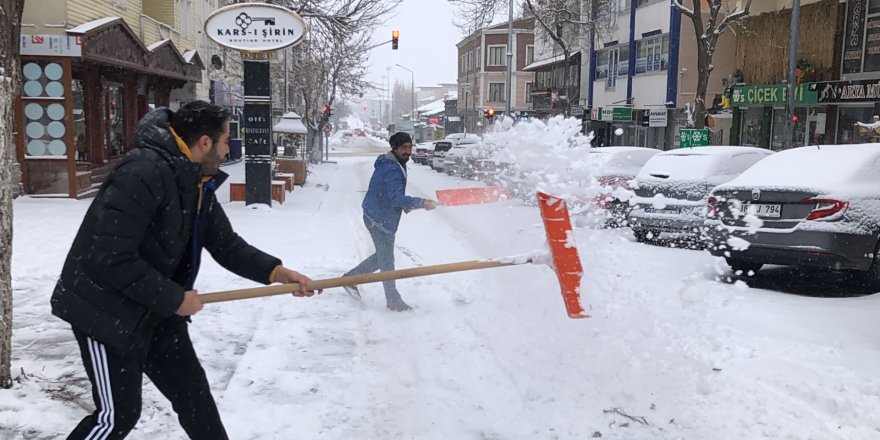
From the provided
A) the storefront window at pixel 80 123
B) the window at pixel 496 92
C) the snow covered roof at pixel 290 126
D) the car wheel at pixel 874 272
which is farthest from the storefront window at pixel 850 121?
the window at pixel 496 92

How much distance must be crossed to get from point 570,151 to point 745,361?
1.91m

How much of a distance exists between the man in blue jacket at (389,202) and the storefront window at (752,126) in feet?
67.7

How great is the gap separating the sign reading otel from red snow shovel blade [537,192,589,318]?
11.0m

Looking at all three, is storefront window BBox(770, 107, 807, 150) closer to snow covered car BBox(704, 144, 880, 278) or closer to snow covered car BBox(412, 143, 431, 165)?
snow covered car BBox(704, 144, 880, 278)

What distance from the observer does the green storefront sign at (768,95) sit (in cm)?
2123

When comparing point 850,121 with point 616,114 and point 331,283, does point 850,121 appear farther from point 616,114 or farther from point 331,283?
point 331,283

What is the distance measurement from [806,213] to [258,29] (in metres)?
10.6

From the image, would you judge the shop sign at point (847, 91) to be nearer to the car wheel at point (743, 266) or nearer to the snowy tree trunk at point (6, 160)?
the car wheel at point (743, 266)

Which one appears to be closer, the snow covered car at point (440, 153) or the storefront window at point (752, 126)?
the storefront window at point (752, 126)

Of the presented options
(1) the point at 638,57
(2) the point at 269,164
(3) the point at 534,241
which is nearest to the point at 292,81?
(1) the point at 638,57

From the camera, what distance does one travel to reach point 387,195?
22.1ft

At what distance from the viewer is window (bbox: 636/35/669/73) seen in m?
29.2

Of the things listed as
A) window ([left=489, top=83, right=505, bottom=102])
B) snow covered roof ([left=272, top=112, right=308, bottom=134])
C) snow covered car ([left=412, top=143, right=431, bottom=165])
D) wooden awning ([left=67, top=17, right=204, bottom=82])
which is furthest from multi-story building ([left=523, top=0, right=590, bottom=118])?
window ([left=489, top=83, right=505, bottom=102])

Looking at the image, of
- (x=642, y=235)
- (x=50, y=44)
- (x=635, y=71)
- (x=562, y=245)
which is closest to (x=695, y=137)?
(x=642, y=235)
